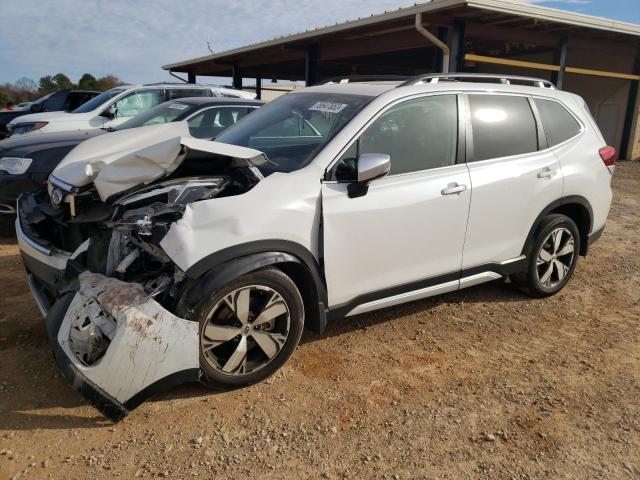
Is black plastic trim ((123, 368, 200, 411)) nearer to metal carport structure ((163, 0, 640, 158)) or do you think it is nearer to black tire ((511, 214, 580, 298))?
black tire ((511, 214, 580, 298))

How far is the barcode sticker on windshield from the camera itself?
11.8 ft

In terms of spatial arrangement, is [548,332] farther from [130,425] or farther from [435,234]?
[130,425]

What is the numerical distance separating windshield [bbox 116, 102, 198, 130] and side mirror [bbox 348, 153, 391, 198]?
4258mm

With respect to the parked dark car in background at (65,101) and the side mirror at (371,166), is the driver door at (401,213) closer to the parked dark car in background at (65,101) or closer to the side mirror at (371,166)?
the side mirror at (371,166)

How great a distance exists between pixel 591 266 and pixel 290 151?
393cm

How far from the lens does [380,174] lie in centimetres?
320

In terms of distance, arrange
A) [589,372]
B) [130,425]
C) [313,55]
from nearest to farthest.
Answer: [130,425] < [589,372] < [313,55]

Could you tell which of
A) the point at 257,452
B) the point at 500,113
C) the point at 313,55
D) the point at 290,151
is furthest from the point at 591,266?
the point at 313,55

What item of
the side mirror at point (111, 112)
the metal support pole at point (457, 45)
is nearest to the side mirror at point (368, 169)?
the side mirror at point (111, 112)

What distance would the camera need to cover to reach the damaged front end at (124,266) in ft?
8.56

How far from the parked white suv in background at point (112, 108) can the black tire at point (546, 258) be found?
6.97 metres

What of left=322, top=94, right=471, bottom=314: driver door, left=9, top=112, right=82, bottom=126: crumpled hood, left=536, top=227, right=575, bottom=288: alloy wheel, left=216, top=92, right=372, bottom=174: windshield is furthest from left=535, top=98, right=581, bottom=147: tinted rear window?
left=9, top=112, right=82, bottom=126: crumpled hood

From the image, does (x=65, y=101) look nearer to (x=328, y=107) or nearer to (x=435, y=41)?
(x=435, y=41)

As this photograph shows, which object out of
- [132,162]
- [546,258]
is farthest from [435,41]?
[132,162]
